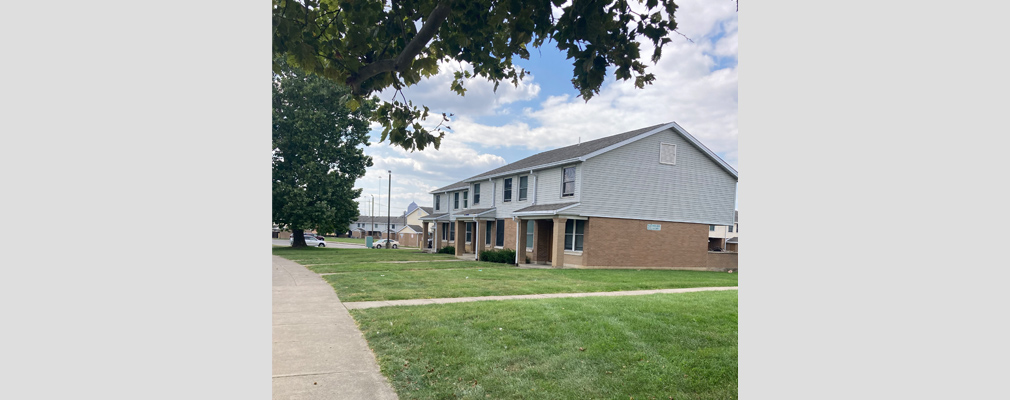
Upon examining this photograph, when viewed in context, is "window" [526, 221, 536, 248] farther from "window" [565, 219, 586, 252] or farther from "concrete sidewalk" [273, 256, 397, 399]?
"concrete sidewalk" [273, 256, 397, 399]

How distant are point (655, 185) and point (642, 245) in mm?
2846

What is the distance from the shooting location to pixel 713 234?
151ft

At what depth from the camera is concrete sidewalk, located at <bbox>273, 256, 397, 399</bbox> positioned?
5.17 m

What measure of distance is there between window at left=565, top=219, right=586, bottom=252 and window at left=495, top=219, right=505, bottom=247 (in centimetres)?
536

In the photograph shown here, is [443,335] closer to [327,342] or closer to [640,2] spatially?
[327,342]

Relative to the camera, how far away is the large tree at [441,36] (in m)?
4.64

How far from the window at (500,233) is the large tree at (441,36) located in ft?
73.5

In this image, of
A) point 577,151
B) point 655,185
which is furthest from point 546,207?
point 655,185

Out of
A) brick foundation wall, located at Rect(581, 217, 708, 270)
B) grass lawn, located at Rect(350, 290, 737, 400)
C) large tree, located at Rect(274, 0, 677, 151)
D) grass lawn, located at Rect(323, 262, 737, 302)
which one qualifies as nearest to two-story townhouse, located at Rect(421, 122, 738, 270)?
brick foundation wall, located at Rect(581, 217, 708, 270)

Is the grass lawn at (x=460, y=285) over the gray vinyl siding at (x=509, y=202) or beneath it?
beneath

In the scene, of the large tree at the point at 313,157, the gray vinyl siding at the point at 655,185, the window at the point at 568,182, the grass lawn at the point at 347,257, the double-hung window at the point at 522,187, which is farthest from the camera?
the large tree at the point at 313,157

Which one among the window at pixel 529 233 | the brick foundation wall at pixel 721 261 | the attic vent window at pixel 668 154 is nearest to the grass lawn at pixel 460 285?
the window at pixel 529 233

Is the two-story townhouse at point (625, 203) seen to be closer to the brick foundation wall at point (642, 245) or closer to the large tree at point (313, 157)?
the brick foundation wall at point (642, 245)

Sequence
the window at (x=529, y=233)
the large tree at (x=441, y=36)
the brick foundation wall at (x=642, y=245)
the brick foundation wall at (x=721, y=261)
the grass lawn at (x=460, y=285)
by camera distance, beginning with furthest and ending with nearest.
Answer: the brick foundation wall at (x=721, y=261) < the window at (x=529, y=233) < the brick foundation wall at (x=642, y=245) < the grass lawn at (x=460, y=285) < the large tree at (x=441, y=36)
